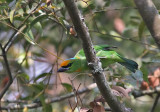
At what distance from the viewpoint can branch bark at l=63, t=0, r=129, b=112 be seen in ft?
4.72

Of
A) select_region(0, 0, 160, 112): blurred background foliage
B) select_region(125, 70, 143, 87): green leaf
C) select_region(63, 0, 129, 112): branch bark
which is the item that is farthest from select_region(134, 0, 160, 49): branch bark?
select_region(125, 70, 143, 87): green leaf

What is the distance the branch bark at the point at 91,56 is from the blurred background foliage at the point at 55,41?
43cm

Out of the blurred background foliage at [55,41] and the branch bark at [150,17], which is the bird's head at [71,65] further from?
the branch bark at [150,17]

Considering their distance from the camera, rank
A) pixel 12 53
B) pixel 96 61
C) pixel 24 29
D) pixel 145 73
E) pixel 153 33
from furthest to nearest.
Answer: pixel 12 53
pixel 24 29
pixel 145 73
pixel 96 61
pixel 153 33

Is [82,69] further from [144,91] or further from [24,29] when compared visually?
[144,91]

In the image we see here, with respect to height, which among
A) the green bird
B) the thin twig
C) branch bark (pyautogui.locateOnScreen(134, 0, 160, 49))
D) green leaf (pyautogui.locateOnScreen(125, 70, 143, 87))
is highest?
branch bark (pyautogui.locateOnScreen(134, 0, 160, 49))

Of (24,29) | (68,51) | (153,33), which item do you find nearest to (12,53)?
(68,51)

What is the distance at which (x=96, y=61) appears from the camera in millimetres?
1696

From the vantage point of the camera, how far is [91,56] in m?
1.65

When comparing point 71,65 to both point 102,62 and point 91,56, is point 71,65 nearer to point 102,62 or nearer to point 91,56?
point 102,62

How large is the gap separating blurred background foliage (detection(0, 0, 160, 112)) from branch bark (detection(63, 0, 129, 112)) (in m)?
0.43

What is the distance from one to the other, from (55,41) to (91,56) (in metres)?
2.72

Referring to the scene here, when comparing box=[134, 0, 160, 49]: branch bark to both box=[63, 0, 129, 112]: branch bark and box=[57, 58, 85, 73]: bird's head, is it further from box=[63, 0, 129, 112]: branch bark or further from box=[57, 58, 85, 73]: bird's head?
box=[57, 58, 85, 73]: bird's head

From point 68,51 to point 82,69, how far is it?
9.45ft
